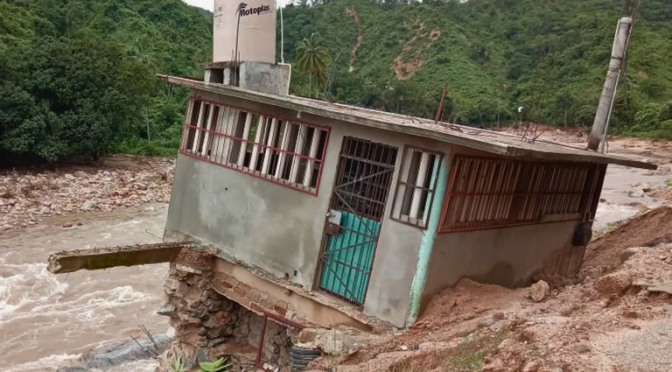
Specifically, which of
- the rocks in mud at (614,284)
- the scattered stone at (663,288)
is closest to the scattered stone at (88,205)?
the rocks in mud at (614,284)

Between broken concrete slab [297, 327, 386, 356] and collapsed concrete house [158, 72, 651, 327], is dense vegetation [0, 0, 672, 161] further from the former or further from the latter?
broken concrete slab [297, 327, 386, 356]

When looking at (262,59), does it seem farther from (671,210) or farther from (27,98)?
(27,98)

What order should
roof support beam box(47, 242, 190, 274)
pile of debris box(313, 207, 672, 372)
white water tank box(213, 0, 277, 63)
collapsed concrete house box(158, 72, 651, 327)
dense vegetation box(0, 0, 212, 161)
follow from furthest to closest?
dense vegetation box(0, 0, 212, 161) < white water tank box(213, 0, 277, 63) < roof support beam box(47, 242, 190, 274) < collapsed concrete house box(158, 72, 651, 327) < pile of debris box(313, 207, 672, 372)

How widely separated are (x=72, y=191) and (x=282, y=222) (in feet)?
69.5

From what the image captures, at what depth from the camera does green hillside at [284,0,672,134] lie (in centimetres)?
5350

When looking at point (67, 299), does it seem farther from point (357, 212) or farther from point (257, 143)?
point (357, 212)

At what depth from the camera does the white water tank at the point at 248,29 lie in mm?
11211

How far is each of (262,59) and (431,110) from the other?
40802mm

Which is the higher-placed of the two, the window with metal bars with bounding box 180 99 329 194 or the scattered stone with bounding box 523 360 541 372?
the window with metal bars with bounding box 180 99 329 194

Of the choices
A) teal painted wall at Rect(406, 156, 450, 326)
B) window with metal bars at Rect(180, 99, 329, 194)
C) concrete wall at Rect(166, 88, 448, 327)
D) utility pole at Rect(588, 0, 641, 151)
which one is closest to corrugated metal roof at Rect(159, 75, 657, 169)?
concrete wall at Rect(166, 88, 448, 327)

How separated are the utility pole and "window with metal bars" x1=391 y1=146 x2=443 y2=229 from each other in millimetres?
5197

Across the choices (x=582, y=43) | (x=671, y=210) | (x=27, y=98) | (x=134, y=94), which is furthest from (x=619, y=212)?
(x=582, y=43)

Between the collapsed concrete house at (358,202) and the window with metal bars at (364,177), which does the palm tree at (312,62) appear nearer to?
the collapsed concrete house at (358,202)

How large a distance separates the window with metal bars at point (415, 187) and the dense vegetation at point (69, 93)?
24.4 meters
